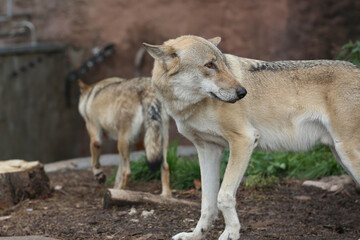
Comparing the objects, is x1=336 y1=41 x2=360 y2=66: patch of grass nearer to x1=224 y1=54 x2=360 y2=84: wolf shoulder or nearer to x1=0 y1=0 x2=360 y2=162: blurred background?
x1=224 y1=54 x2=360 y2=84: wolf shoulder

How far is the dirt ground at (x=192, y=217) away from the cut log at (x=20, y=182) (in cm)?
13

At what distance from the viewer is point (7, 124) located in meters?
11.0

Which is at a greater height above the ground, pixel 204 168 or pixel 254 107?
pixel 254 107

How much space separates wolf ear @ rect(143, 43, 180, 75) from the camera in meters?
4.16

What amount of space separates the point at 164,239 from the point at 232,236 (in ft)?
2.41

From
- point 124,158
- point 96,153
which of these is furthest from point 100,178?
point 124,158

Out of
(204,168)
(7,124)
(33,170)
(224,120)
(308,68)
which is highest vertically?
(308,68)

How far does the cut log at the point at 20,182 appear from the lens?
6.09 metres

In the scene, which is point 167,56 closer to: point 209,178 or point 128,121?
point 209,178

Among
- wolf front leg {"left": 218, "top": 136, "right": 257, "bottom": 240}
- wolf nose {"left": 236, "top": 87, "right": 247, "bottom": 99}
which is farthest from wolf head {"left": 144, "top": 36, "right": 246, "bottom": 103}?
wolf front leg {"left": 218, "top": 136, "right": 257, "bottom": 240}

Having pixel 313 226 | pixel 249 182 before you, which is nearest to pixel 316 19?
pixel 249 182

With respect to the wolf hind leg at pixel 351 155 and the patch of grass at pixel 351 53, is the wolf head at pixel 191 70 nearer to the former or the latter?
the wolf hind leg at pixel 351 155

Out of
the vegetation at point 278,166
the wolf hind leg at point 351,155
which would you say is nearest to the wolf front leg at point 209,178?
the wolf hind leg at point 351,155

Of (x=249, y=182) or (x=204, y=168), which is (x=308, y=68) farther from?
(x=249, y=182)
